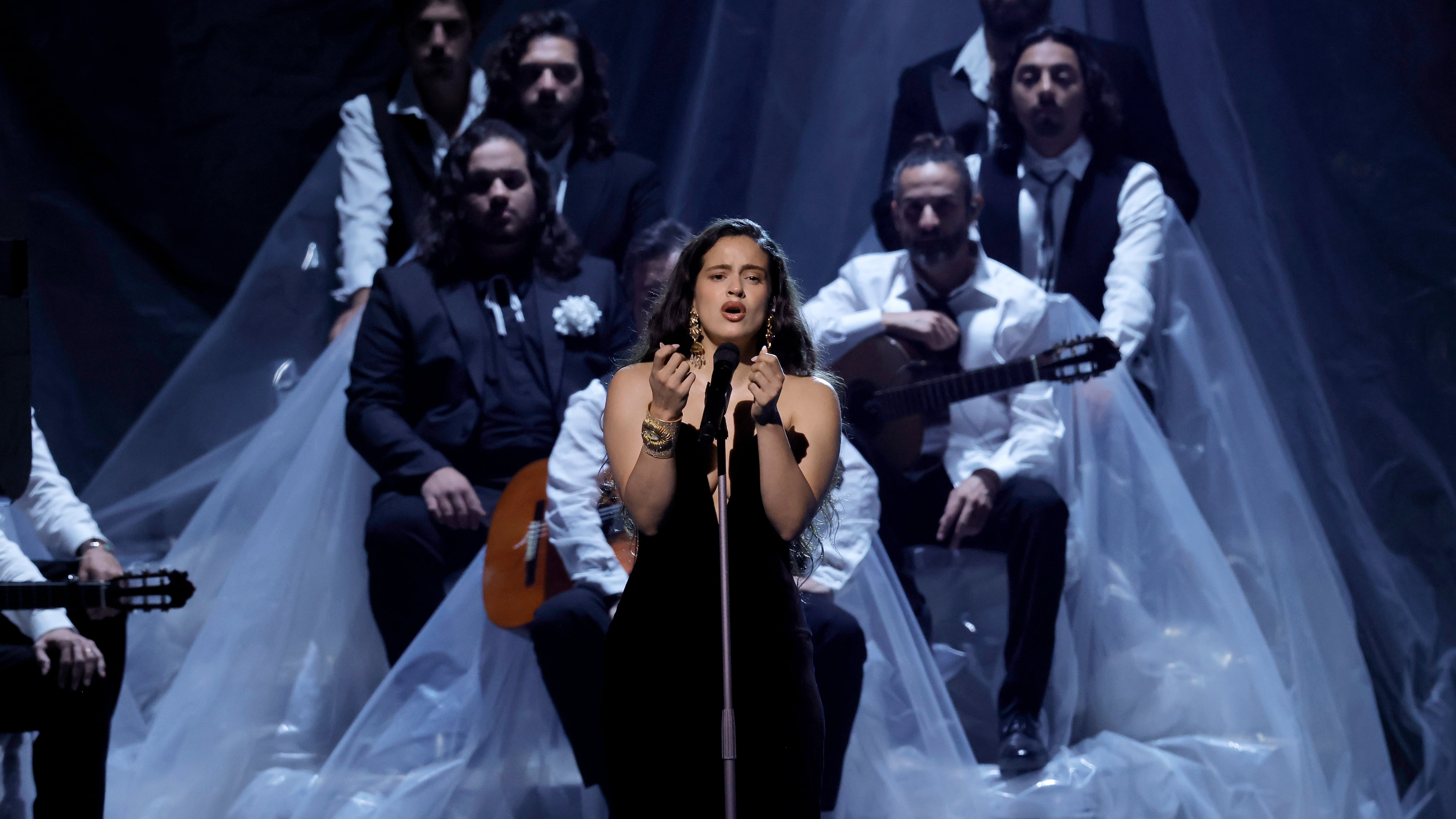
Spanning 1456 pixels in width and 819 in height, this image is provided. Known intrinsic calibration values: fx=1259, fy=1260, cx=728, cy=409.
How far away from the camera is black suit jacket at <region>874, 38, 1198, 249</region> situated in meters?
4.19

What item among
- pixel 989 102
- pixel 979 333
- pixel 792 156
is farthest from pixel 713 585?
pixel 989 102

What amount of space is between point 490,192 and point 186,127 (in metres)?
1.16

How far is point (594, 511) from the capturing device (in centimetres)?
351

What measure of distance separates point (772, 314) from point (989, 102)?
2602 mm

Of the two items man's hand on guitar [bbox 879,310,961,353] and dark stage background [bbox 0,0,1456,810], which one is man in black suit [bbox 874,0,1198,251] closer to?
dark stage background [bbox 0,0,1456,810]

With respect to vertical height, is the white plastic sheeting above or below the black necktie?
below

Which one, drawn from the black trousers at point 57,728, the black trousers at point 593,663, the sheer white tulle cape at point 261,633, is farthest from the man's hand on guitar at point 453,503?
the black trousers at point 57,728

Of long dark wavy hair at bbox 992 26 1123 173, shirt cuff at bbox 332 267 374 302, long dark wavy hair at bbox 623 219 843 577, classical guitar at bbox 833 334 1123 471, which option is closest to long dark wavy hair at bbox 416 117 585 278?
shirt cuff at bbox 332 267 374 302

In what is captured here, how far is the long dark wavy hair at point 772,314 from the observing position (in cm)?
192

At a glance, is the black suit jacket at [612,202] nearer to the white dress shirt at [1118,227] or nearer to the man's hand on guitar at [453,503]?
the man's hand on guitar at [453,503]

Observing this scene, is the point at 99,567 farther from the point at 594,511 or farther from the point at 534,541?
the point at 594,511

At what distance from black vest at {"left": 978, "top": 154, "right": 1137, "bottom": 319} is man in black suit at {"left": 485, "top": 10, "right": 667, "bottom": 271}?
44.1 inches

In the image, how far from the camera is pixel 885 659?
3.60 metres

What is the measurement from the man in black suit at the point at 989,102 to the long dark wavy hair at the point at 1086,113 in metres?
0.02
